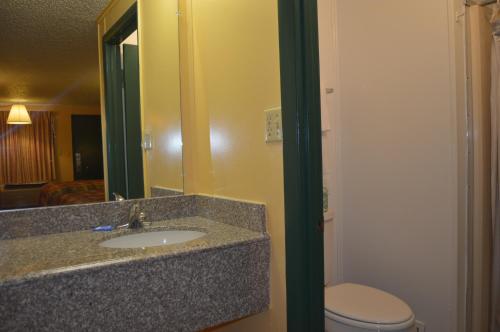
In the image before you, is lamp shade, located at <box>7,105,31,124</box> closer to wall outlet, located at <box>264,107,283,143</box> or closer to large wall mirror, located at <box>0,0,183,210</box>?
large wall mirror, located at <box>0,0,183,210</box>

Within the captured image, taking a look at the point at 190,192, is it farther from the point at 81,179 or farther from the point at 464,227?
the point at 464,227

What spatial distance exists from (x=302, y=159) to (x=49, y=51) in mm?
1023

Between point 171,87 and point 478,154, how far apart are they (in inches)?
59.0

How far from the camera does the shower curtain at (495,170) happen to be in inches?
64.0

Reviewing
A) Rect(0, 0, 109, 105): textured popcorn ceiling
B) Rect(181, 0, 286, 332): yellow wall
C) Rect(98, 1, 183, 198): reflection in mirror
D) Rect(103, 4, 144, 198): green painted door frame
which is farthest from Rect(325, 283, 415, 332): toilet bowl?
Rect(0, 0, 109, 105): textured popcorn ceiling

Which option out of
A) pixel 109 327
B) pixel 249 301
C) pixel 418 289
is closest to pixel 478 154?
pixel 418 289

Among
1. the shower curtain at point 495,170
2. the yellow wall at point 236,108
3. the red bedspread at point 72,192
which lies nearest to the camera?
the yellow wall at point 236,108

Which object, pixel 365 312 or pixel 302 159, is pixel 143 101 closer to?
pixel 302 159

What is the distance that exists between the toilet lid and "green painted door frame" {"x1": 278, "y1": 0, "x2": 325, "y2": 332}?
0.50m

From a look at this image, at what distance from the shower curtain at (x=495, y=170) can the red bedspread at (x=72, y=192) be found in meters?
1.81

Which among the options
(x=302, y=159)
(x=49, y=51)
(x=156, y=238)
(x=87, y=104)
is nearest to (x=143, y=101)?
(x=87, y=104)

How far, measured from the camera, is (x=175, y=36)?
4.87 feet

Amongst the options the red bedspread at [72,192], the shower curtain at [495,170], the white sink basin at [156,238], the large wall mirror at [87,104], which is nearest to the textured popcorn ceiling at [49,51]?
the large wall mirror at [87,104]

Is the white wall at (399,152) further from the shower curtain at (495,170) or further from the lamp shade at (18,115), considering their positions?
the lamp shade at (18,115)
